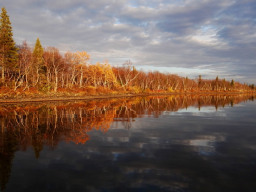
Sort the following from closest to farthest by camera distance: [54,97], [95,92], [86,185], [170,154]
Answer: [86,185] < [170,154] < [54,97] < [95,92]

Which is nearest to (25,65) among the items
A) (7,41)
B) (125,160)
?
(7,41)

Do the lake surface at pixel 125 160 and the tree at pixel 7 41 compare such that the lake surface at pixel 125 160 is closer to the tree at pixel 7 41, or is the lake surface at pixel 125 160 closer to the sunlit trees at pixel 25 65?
the sunlit trees at pixel 25 65

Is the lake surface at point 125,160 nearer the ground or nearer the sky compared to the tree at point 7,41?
nearer the ground

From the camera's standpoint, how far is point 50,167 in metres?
7.45

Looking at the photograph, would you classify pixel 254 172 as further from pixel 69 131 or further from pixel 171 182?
pixel 69 131

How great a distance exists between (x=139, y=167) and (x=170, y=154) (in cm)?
214

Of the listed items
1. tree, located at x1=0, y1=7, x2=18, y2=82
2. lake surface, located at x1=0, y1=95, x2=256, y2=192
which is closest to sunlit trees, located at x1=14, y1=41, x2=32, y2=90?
tree, located at x1=0, y1=7, x2=18, y2=82

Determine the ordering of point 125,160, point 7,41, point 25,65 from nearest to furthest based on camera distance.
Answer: point 125,160 → point 25,65 → point 7,41

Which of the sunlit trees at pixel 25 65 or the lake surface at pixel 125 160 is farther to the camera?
the sunlit trees at pixel 25 65

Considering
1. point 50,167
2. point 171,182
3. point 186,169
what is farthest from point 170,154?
point 50,167

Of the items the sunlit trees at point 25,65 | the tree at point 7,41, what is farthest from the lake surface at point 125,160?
the tree at point 7,41

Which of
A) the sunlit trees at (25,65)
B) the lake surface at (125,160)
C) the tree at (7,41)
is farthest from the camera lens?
the tree at (7,41)

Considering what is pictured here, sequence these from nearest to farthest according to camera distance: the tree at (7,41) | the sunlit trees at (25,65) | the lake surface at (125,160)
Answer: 1. the lake surface at (125,160)
2. the sunlit trees at (25,65)
3. the tree at (7,41)

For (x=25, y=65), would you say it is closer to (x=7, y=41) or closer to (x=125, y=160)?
(x=7, y=41)
